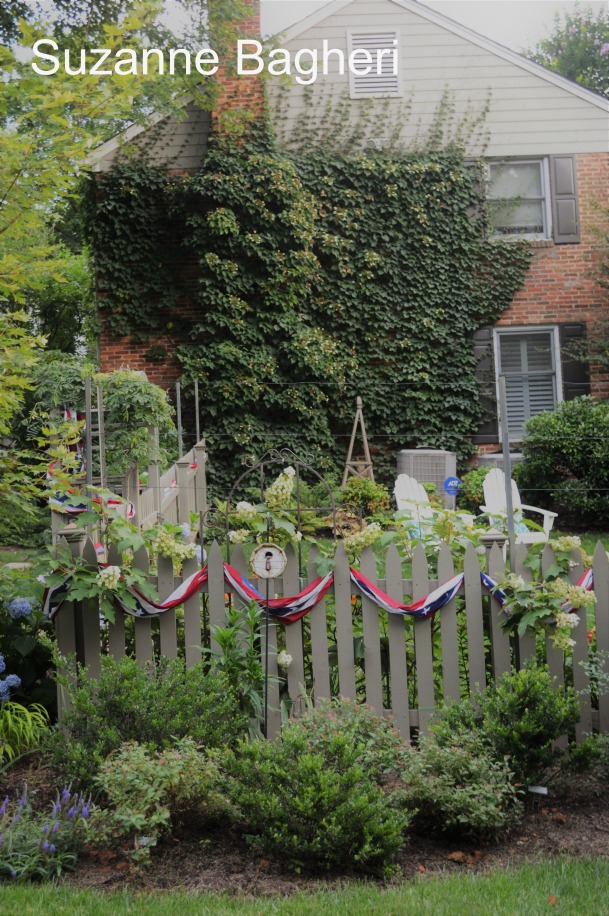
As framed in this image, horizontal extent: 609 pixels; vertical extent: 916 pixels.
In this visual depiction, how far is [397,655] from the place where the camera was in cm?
395

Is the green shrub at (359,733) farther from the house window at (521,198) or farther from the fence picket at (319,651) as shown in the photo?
the house window at (521,198)

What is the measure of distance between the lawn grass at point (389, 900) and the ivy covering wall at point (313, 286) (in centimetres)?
897

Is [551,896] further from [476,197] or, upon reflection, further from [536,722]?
[476,197]

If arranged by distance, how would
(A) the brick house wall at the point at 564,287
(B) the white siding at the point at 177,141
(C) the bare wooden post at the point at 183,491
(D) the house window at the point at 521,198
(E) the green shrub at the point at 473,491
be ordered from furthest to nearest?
(D) the house window at the point at 521,198 → (A) the brick house wall at the point at 564,287 → (B) the white siding at the point at 177,141 → (E) the green shrub at the point at 473,491 → (C) the bare wooden post at the point at 183,491

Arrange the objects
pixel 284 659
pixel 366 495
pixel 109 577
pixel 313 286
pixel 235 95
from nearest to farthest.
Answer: pixel 109 577
pixel 284 659
pixel 366 495
pixel 235 95
pixel 313 286

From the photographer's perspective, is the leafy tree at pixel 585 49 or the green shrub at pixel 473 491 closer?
the green shrub at pixel 473 491

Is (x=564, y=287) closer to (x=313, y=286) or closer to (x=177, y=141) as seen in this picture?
(x=313, y=286)

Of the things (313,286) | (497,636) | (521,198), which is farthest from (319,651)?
(521,198)

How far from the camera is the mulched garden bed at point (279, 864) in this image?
292 centimetres

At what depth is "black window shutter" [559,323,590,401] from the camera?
13016mm

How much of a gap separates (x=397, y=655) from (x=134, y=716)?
1.23 m

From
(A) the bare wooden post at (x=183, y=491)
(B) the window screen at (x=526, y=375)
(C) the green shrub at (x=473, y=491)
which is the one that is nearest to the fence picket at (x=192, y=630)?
(A) the bare wooden post at (x=183, y=491)

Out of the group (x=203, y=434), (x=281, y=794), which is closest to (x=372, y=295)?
(x=203, y=434)

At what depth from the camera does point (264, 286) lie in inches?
464
